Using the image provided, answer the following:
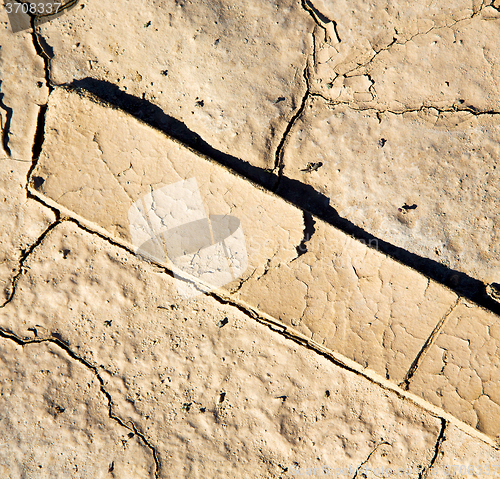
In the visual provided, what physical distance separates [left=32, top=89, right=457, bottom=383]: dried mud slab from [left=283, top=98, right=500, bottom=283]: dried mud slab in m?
0.30

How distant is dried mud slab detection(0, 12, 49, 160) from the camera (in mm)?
2461

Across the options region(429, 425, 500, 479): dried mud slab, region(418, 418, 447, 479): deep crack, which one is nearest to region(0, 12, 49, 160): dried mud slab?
region(418, 418, 447, 479): deep crack

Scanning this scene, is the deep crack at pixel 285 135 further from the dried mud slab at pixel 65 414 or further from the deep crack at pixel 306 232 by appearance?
the dried mud slab at pixel 65 414

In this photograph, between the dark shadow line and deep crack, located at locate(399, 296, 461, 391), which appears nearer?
deep crack, located at locate(399, 296, 461, 391)

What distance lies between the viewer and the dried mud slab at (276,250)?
7.45 ft

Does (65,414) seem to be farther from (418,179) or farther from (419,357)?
(418,179)

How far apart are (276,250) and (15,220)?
2.02 meters

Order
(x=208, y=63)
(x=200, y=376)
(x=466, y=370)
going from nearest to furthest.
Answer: (x=466, y=370), (x=208, y=63), (x=200, y=376)

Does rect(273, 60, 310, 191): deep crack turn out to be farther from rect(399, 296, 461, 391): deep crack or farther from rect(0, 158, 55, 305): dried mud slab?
rect(0, 158, 55, 305): dried mud slab

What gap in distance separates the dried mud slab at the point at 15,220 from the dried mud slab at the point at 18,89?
5.6 inches

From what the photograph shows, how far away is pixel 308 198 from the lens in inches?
94.9

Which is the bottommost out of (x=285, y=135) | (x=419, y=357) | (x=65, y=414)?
(x=65, y=414)

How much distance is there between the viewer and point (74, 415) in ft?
8.37

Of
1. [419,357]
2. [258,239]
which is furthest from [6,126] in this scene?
[419,357]
